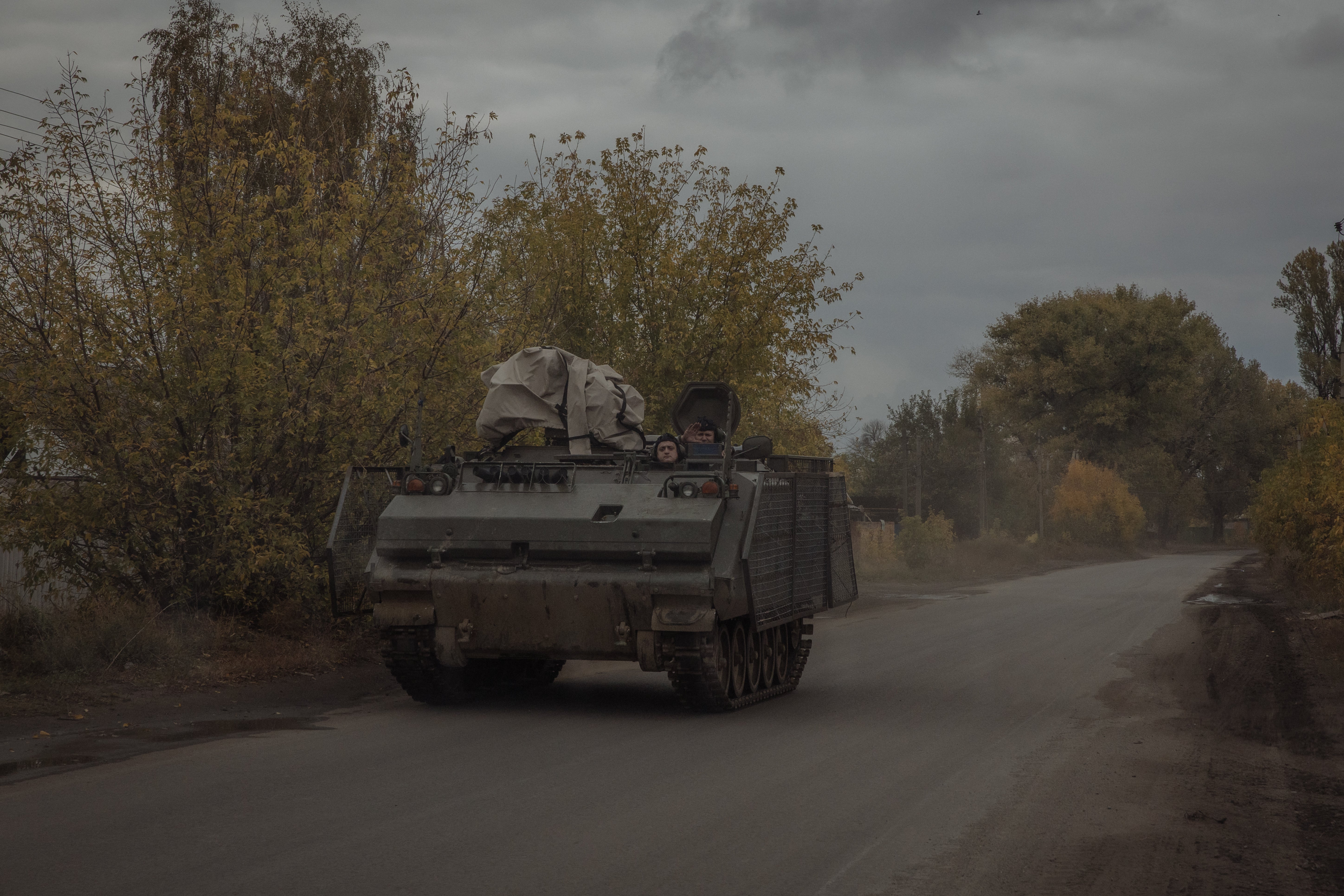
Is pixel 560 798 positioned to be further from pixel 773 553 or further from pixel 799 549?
pixel 799 549

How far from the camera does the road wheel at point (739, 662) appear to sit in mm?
10867

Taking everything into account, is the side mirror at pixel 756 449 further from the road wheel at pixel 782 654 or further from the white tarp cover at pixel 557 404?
the road wheel at pixel 782 654

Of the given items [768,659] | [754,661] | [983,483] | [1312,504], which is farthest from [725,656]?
[983,483]

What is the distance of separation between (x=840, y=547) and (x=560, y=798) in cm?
679

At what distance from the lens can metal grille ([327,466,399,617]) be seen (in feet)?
36.2

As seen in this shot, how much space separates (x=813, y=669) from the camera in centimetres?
1434

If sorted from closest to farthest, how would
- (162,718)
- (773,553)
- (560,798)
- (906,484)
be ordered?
(560,798), (162,718), (773,553), (906,484)

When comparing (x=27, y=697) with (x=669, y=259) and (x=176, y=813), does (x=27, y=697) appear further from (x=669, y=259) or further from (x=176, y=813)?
(x=669, y=259)

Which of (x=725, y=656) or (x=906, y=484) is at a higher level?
(x=906, y=484)

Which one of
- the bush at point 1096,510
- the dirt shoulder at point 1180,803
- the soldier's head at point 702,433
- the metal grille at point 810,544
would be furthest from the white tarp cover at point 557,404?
the bush at point 1096,510

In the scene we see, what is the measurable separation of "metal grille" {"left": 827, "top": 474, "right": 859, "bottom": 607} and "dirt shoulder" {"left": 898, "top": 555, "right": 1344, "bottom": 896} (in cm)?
269

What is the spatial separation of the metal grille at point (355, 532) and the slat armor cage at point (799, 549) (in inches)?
126

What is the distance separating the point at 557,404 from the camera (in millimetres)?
11664

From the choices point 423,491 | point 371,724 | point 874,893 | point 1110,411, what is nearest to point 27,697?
point 371,724
